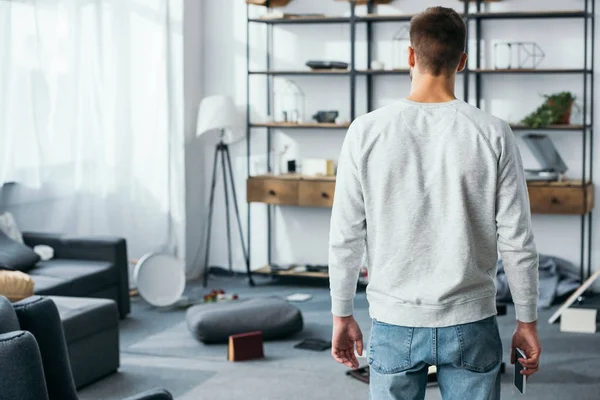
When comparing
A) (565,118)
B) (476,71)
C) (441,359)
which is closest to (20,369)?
(441,359)

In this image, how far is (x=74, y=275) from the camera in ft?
17.0

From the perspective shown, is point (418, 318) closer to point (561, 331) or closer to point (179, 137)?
point (561, 331)

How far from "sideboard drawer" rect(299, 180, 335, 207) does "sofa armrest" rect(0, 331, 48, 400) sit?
169 inches

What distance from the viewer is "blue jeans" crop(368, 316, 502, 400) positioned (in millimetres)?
1916

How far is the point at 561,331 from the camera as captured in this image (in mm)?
5191

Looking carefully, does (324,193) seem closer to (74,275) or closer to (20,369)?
(74,275)

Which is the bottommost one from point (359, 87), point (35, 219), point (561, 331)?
point (561, 331)

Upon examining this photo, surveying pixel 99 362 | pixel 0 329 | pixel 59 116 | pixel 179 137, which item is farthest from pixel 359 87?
pixel 0 329

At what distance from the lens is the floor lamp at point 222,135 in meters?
6.55

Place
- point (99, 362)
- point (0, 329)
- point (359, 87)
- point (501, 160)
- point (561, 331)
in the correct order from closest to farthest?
point (501, 160)
point (0, 329)
point (99, 362)
point (561, 331)
point (359, 87)

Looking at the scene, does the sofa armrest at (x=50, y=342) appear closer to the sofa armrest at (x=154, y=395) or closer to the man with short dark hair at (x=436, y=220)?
the sofa armrest at (x=154, y=395)

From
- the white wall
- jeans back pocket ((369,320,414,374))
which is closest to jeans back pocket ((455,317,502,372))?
jeans back pocket ((369,320,414,374))

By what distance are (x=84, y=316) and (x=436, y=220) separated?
8.84 ft

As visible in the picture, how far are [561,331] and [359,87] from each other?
2.41m
